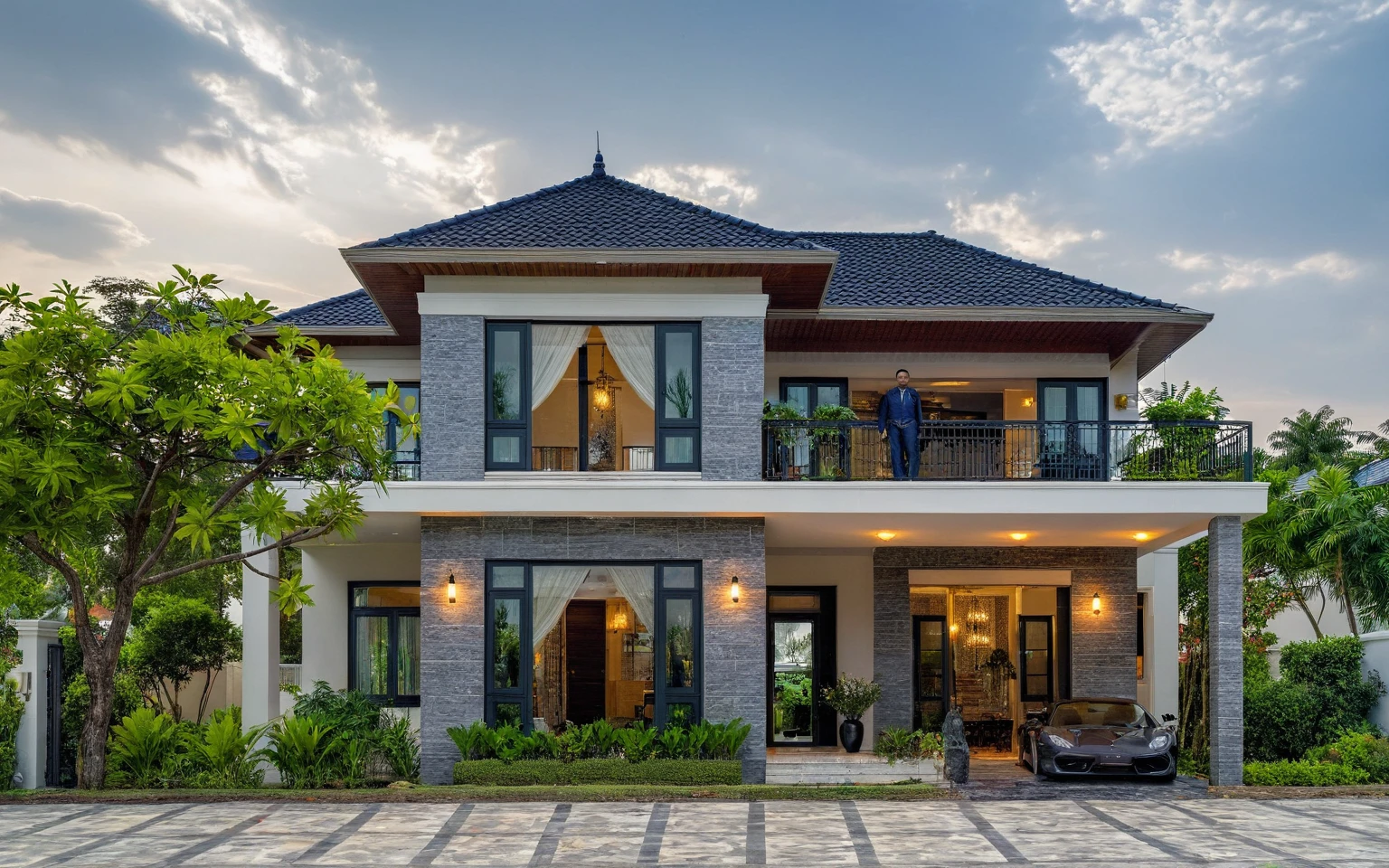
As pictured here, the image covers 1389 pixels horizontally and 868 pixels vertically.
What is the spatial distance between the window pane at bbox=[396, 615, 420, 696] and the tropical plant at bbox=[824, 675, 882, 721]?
21.1 feet

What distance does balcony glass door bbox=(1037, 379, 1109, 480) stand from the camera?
15.3m

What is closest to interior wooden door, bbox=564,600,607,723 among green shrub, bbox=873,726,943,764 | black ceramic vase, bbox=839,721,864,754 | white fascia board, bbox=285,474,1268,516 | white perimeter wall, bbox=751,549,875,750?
white perimeter wall, bbox=751,549,875,750

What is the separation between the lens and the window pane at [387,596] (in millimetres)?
18062

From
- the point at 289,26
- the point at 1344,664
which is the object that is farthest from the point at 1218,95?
the point at 289,26

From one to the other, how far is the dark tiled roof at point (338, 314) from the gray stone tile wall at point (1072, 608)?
29.3 feet

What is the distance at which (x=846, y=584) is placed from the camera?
1839cm

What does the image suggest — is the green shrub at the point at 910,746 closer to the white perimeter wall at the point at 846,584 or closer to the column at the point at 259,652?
the white perimeter wall at the point at 846,584

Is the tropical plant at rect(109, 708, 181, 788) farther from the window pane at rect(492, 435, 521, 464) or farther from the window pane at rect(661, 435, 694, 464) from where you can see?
the window pane at rect(661, 435, 694, 464)

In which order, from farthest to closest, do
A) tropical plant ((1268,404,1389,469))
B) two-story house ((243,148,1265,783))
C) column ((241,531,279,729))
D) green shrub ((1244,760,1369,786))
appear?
1. tropical plant ((1268,404,1389,469))
2. column ((241,531,279,729))
3. two-story house ((243,148,1265,783))
4. green shrub ((1244,760,1369,786))

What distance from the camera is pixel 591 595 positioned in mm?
15188

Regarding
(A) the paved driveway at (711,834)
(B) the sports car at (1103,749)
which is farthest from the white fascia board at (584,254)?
(B) the sports car at (1103,749)

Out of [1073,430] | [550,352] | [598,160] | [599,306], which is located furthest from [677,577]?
[598,160]

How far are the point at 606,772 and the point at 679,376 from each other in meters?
5.04

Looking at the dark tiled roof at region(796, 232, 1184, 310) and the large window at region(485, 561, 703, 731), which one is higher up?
the dark tiled roof at region(796, 232, 1184, 310)
